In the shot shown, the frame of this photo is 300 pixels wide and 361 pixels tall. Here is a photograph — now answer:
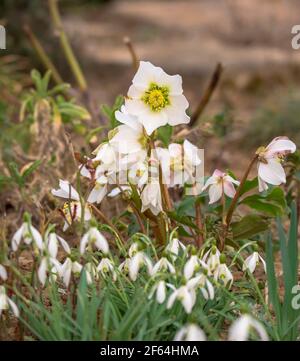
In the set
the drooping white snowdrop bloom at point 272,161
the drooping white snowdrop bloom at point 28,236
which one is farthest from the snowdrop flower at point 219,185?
the drooping white snowdrop bloom at point 28,236

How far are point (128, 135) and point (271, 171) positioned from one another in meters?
0.44

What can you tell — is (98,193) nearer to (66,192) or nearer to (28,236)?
(66,192)

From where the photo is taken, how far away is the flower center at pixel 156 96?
276cm

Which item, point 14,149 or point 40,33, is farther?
point 40,33

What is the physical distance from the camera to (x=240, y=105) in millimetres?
7352

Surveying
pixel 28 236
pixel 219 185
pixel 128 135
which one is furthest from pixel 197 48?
pixel 28 236

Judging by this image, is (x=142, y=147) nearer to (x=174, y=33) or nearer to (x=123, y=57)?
(x=123, y=57)

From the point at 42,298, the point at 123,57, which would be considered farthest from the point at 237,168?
the point at 42,298

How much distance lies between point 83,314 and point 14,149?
185 centimetres

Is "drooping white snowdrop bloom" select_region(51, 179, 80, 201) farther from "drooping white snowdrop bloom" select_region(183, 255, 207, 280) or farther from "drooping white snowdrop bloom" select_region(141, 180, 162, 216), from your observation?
"drooping white snowdrop bloom" select_region(183, 255, 207, 280)

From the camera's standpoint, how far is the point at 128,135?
8.87 ft

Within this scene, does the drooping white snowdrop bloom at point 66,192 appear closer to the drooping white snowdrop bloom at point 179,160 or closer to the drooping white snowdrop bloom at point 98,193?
the drooping white snowdrop bloom at point 98,193
